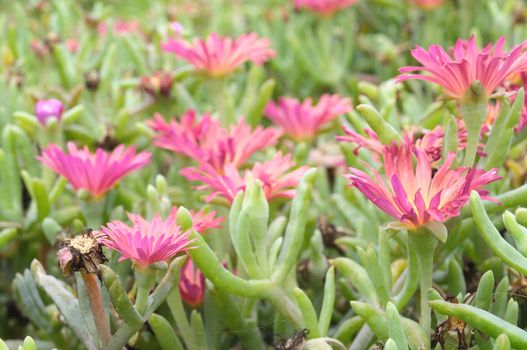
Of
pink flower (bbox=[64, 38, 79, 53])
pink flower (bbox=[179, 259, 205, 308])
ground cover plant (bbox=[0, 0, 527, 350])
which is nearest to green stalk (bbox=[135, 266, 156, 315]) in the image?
ground cover plant (bbox=[0, 0, 527, 350])

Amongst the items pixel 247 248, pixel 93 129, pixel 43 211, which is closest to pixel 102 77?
pixel 93 129

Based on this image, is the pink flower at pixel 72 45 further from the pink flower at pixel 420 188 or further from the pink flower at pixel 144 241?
the pink flower at pixel 420 188

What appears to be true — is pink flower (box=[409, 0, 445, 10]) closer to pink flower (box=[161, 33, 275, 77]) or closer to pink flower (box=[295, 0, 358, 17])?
pink flower (box=[295, 0, 358, 17])

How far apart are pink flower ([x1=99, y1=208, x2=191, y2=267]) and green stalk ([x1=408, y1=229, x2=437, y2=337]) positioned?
217mm

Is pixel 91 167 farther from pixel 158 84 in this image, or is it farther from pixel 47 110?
pixel 158 84

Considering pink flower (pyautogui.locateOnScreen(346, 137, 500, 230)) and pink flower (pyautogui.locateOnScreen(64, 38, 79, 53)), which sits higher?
pink flower (pyautogui.locateOnScreen(64, 38, 79, 53))

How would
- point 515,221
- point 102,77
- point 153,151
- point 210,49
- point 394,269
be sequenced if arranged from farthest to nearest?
point 102,77 → point 153,151 → point 210,49 → point 394,269 → point 515,221

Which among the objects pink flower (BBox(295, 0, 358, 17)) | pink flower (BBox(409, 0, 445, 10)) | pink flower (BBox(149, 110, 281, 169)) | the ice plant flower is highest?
pink flower (BBox(295, 0, 358, 17))

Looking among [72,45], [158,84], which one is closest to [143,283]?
[158,84]

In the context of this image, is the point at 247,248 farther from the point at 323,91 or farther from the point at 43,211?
the point at 323,91

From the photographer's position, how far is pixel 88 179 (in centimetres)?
95

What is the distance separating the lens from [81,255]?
0.68m

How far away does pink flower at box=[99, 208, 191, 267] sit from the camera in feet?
2.30

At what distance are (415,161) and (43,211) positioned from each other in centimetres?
56
